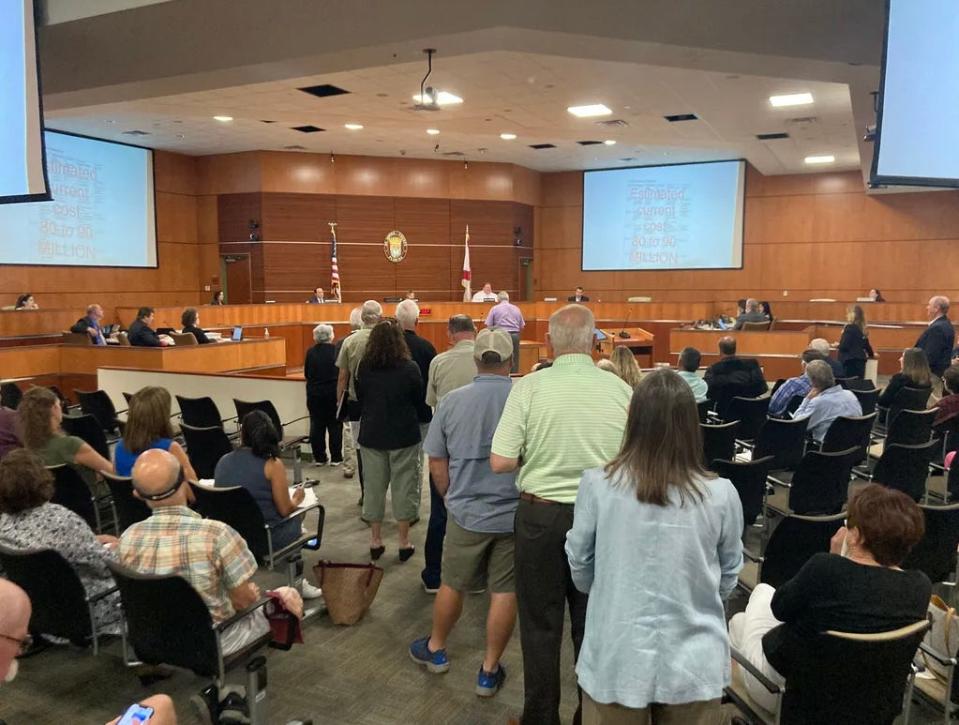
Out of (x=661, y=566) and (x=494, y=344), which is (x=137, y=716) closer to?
(x=661, y=566)

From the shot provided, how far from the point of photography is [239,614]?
2.47 meters

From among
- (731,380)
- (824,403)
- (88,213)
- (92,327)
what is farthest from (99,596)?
(88,213)

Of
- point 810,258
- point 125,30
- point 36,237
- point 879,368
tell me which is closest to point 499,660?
point 125,30

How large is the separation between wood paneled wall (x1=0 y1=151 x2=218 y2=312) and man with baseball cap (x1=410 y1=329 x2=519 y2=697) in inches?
514

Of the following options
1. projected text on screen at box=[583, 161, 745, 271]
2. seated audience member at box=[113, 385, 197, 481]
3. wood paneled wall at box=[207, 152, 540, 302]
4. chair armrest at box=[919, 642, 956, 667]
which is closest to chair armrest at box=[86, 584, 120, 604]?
seated audience member at box=[113, 385, 197, 481]

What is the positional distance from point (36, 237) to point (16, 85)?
32.5 feet

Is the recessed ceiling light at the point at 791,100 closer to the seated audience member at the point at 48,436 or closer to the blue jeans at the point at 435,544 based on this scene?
the blue jeans at the point at 435,544

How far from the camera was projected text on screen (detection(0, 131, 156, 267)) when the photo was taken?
1286 cm

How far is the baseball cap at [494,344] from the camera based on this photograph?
9.72 ft

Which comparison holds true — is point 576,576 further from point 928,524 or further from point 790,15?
point 790,15

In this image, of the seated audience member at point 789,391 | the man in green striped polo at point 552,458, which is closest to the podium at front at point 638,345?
the seated audience member at point 789,391

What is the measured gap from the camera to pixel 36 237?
13023 mm

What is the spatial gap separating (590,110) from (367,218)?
7517mm

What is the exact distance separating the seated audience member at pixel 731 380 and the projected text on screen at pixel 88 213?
1174 cm
